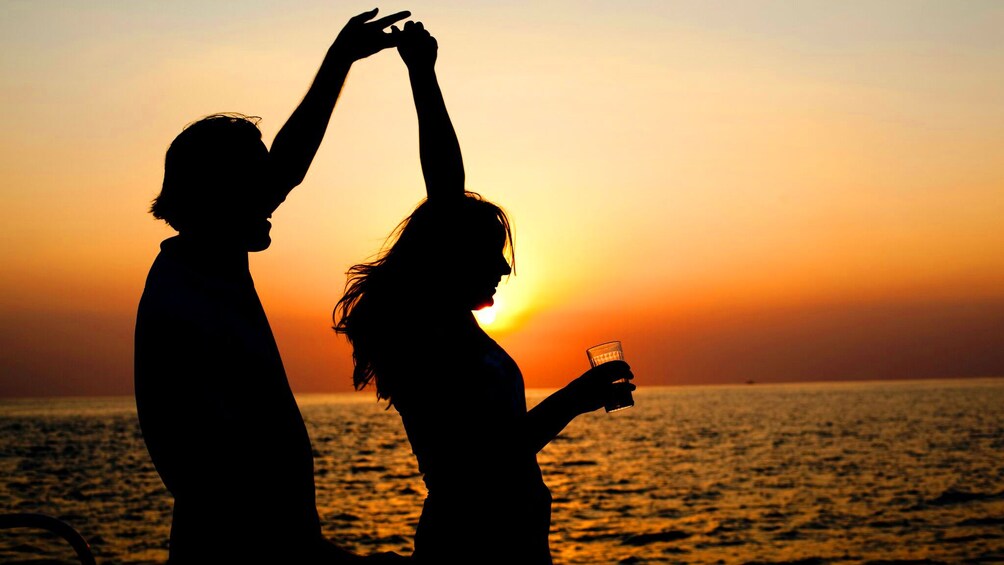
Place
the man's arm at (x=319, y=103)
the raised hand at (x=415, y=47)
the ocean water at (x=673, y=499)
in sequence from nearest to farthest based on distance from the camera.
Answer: the man's arm at (x=319, y=103), the raised hand at (x=415, y=47), the ocean water at (x=673, y=499)

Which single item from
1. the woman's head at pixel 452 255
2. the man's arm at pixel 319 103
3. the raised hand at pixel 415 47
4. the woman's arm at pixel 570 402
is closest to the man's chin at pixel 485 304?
the woman's head at pixel 452 255

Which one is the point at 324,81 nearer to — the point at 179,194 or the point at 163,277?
the point at 179,194

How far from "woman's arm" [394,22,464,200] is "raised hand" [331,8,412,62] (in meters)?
0.09

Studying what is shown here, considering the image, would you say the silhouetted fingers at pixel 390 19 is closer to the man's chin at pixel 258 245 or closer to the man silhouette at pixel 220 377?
the man silhouette at pixel 220 377

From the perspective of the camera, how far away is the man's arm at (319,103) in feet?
8.16

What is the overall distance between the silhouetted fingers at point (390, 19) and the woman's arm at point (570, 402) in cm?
125

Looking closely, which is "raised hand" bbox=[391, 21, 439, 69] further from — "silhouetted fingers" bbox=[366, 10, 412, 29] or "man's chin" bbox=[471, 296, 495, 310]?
"man's chin" bbox=[471, 296, 495, 310]

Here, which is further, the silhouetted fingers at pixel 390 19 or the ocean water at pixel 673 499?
the ocean water at pixel 673 499

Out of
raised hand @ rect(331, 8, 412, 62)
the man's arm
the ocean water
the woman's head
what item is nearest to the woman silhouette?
the woman's head

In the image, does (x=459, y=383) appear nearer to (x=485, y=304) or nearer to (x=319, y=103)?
(x=485, y=304)

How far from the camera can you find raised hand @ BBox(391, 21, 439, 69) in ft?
9.60

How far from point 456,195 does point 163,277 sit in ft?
3.39

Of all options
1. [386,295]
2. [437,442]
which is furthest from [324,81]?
[437,442]

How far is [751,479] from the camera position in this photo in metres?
35.2
